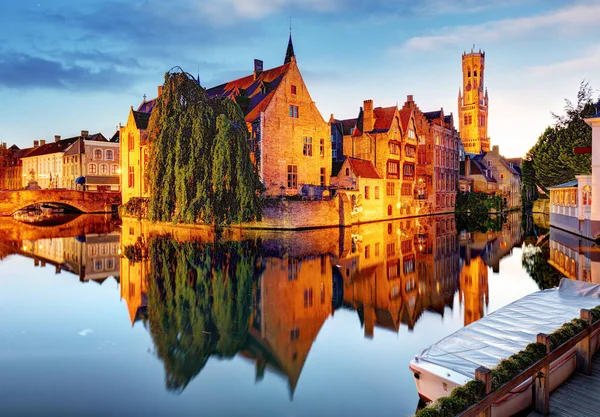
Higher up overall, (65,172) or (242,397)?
(65,172)

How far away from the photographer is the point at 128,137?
173 ft

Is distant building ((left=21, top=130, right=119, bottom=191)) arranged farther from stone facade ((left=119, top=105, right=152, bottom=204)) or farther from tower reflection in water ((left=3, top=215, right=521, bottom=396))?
tower reflection in water ((left=3, top=215, right=521, bottom=396))

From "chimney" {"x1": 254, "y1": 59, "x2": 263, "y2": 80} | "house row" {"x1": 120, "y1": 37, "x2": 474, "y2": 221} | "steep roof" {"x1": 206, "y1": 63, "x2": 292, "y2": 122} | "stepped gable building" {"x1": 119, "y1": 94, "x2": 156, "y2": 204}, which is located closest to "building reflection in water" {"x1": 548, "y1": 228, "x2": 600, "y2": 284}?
"house row" {"x1": 120, "y1": 37, "x2": 474, "y2": 221}

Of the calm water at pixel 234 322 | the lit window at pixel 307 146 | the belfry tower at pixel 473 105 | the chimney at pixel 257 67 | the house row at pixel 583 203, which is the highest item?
the belfry tower at pixel 473 105

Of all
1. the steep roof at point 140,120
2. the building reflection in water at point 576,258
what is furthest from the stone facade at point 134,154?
the building reflection in water at point 576,258

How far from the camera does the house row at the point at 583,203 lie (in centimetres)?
2622

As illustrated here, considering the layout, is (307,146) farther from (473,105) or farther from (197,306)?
(473,105)

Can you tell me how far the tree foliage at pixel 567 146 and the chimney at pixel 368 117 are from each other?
18.6 m

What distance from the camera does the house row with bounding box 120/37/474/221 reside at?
130 ft

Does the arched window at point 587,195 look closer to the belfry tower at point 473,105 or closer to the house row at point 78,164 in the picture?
the house row at point 78,164

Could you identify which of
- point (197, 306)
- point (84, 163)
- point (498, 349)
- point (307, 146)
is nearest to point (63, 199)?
point (84, 163)

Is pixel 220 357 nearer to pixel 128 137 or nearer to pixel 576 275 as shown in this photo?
pixel 576 275

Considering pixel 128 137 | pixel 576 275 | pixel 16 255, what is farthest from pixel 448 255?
pixel 128 137

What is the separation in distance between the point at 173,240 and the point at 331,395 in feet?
74.5
